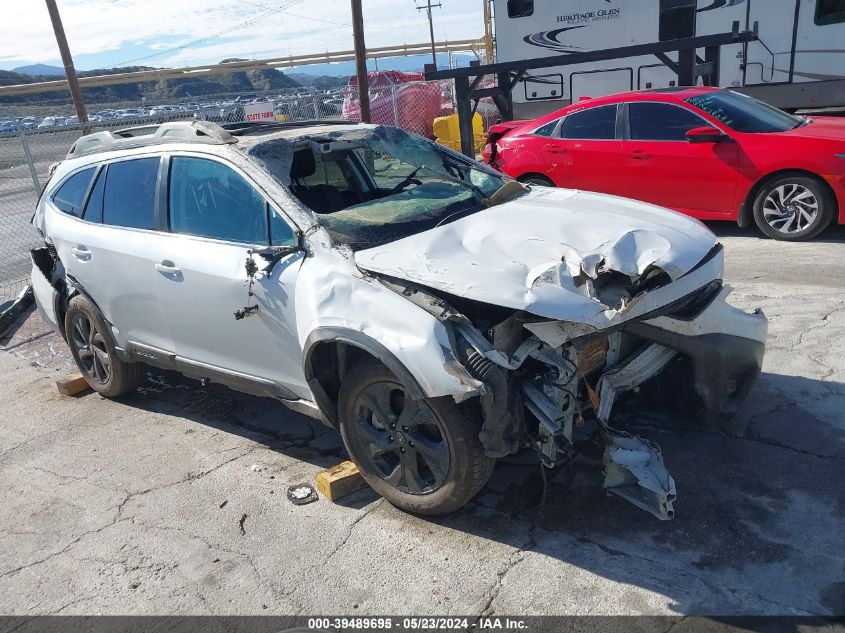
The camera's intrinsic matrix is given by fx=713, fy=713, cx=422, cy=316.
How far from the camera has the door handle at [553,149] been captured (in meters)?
8.73

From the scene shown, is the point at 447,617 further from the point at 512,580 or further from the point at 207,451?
the point at 207,451

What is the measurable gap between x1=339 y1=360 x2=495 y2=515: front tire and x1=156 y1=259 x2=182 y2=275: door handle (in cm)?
135

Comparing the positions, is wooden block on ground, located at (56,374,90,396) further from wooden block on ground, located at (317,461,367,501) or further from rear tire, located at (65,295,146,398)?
wooden block on ground, located at (317,461,367,501)

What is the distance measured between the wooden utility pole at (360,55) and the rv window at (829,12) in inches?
326

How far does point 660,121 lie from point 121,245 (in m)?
6.02

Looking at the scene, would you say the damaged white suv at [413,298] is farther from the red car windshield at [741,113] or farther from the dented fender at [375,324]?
the red car windshield at [741,113]

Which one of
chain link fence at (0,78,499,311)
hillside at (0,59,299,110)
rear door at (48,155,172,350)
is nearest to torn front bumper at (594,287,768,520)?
rear door at (48,155,172,350)

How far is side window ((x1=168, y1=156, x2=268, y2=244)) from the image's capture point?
3898 millimetres

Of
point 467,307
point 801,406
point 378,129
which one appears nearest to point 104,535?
point 467,307

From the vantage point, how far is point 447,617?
2.89 metres

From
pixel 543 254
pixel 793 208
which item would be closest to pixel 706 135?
pixel 793 208

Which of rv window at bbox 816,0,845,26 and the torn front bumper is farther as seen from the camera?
rv window at bbox 816,0,845,26

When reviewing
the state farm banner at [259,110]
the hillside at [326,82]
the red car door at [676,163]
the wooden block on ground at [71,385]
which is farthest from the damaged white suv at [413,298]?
the hillside at [326,82]

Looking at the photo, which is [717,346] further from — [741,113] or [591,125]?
[591,125]
